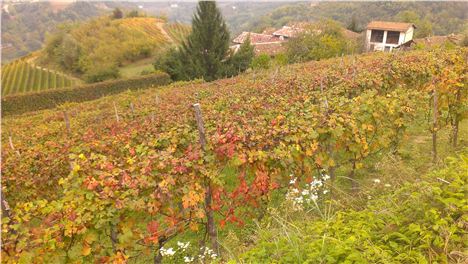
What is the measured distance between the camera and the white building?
53.4 meters

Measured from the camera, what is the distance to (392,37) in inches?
2168

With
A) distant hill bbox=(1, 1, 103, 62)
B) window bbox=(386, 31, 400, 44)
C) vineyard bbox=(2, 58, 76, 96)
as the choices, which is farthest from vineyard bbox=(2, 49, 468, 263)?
distant hill bbox=(1, 1, 103, 62)

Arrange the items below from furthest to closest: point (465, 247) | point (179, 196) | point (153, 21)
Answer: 1. point (153, 21)
2. point (179, 196)
3. point (465, 247)

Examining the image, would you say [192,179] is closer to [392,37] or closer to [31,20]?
[392,37]

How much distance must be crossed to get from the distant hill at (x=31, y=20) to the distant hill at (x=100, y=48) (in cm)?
3480

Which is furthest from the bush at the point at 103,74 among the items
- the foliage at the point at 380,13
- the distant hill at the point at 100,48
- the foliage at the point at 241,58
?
the foliage at the point at 380,13

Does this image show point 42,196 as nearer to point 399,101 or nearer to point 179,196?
point 179,196

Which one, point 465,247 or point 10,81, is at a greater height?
point 465,247

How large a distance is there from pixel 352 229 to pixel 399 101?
4055 millimetres

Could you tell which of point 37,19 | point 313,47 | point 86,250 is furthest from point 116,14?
point 86,250

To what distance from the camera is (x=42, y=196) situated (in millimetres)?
6664

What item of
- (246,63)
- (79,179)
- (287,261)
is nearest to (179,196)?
(79,179)

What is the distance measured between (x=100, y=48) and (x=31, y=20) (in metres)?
77.8

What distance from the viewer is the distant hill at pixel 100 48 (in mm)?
54250
